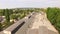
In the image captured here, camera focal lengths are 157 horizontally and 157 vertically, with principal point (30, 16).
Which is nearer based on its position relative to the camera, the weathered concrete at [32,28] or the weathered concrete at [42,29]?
the weathered concrete at [32,28]

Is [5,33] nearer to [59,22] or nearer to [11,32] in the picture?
[11,32]

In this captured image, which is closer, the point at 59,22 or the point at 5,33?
the point at 5,33

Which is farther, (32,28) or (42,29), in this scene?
(32,28)

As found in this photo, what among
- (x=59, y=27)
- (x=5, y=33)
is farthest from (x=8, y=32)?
(x=59, y=27)

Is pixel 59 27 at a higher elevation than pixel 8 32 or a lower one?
lower

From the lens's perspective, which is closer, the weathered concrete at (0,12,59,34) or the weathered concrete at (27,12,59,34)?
the weathered concrete at (0,12,59,34)

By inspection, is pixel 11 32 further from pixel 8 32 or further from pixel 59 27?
pixel 59 27

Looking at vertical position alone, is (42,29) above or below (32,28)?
above

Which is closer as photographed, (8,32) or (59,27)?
(8,32)

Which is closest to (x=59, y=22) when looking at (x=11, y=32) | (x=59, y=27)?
(x=59, y=27)
